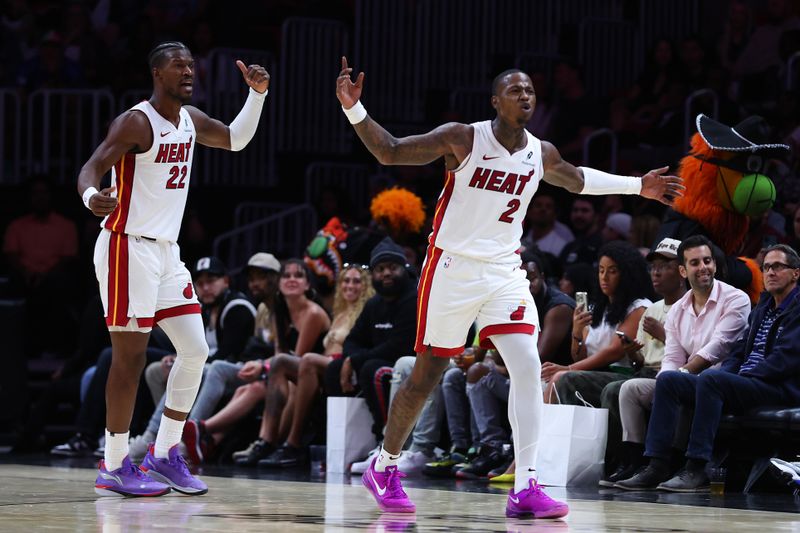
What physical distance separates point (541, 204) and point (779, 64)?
2871mm

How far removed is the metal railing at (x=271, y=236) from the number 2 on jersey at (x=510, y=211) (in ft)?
23.1

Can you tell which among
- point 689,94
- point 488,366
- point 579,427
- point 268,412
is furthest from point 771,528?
point 689,94

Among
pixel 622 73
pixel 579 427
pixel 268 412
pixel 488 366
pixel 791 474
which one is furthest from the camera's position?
pixel 622 73

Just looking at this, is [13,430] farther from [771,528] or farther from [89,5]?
[771,528]

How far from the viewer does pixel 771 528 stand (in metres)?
5.07

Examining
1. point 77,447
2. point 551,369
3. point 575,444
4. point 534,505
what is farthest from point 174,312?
point 77,447

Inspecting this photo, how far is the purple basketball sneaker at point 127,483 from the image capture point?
241 inches

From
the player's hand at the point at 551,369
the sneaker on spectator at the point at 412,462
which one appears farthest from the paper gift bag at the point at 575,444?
the sneaker on spectator at the point at 412,462

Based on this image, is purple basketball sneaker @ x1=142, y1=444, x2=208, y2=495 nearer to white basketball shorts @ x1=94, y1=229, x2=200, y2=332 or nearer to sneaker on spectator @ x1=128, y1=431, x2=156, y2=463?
white basketball shorts @ x1=94, y1=229, x2=200, y2=332

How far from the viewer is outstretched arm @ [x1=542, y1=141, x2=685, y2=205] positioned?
19.6 feet

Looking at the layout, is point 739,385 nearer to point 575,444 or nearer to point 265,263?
point 575,444

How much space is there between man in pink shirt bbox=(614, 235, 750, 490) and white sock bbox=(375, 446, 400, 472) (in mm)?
1883

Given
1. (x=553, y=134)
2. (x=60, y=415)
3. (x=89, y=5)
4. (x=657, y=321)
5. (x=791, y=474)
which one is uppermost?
(x=89, y=5)

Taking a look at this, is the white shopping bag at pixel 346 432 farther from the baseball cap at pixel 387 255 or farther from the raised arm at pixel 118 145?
the raised arm at pixel 118 145
